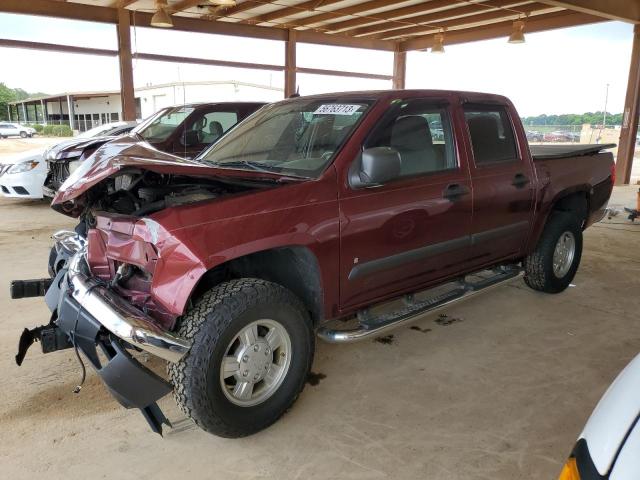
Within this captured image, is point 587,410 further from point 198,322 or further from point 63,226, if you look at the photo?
point 63,226

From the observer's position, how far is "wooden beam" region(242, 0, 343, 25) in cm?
1132

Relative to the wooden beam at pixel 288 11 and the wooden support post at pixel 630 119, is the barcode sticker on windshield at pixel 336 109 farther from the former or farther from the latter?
the wooden support post at pixel 630 119

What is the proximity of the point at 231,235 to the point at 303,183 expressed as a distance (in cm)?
54

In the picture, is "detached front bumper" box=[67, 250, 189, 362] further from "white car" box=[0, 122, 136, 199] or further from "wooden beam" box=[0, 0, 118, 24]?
"wooden beam" box=[0, 0, 118, 24]

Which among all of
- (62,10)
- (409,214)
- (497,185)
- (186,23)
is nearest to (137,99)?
(186,23)

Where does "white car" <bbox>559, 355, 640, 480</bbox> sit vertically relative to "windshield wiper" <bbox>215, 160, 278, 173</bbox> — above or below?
below

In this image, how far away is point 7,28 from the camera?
34.3 ft

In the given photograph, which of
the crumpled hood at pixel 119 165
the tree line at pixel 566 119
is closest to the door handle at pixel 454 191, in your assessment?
the crumpled hood at pixel 119 165

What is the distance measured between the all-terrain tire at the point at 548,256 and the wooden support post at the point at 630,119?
31.1ft

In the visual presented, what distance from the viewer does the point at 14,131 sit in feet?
105

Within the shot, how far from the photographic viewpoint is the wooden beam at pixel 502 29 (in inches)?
466

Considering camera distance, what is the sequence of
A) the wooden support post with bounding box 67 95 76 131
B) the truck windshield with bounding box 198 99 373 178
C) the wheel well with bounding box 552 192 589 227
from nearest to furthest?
the truck windshield with bounding box 198 99 373 178 → the wheel well with bounding box 552 192 589 227 → the wooden support post with bounding box 67 95 76 131

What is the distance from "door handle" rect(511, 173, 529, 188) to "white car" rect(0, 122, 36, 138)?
3459 centimetres

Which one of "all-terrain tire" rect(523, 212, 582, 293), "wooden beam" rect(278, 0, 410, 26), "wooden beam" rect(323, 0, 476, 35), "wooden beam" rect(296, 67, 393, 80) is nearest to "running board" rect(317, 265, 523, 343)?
"all-terrain tire" rect(523, 212, 582, 293)
